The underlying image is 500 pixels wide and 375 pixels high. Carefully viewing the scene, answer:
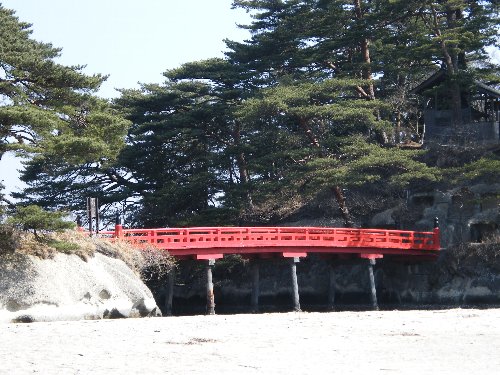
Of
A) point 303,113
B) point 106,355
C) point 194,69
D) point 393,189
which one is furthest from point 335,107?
point 106,355

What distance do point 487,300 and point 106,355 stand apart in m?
28.6

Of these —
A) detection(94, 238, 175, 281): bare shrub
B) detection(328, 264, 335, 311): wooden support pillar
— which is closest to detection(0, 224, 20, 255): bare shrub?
detection(94, 238, 175, 281): bare shrub

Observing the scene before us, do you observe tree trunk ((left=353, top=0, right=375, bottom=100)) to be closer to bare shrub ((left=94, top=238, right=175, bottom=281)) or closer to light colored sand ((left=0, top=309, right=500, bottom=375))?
bare shrub ((left=94, top=238, right=175, bottom=281))

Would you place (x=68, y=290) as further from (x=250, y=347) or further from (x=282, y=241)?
(x=282, y=241)

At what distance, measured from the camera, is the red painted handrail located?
35.8m

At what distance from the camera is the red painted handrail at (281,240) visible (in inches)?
1407

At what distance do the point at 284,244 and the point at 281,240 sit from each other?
0.76 ft

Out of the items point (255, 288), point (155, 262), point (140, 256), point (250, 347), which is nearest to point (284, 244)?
point (255, 288)

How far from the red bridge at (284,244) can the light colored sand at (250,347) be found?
9.10 meters

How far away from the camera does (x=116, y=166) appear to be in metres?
51.4

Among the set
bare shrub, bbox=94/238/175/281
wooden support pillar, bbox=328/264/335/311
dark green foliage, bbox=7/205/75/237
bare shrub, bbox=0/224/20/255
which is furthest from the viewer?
wooden support pillar, bbox=328/264/335/311

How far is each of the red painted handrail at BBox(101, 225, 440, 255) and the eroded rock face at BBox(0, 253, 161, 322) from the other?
3.63m

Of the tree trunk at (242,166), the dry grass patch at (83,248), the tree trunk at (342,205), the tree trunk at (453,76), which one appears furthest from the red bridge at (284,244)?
A: the tree trunk at (453,76)

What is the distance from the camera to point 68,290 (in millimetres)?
27969
